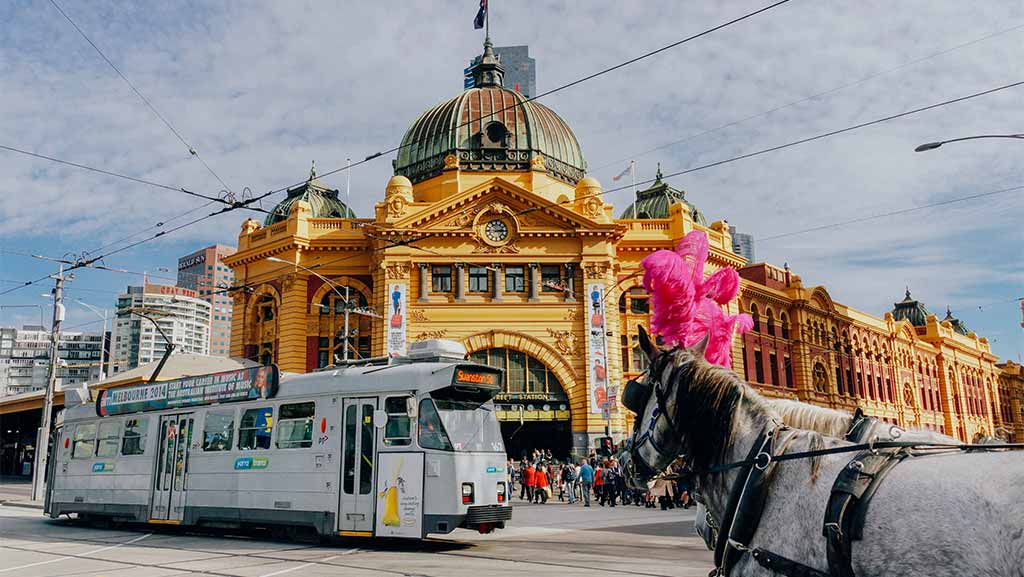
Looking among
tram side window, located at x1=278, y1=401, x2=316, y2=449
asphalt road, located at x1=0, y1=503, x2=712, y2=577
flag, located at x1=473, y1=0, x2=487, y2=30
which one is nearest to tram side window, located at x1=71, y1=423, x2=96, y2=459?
asphalt road, located at x1=0, y1=503, x2=712, y2=577

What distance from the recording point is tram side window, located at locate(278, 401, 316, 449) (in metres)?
15.2

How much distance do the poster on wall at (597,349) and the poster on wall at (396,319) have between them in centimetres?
943

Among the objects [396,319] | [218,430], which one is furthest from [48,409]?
[218,430]

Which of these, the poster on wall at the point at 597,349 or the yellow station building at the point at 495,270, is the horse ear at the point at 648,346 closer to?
the yellow station building at the point at 495,270

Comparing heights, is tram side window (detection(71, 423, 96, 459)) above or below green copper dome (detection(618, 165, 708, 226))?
below

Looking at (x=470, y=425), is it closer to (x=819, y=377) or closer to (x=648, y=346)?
(x=648, y=346)

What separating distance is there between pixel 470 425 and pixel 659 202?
36.6 meters

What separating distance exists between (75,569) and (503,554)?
6.67 meters

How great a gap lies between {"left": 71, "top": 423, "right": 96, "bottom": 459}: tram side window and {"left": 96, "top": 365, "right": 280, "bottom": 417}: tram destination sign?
2.39 ft

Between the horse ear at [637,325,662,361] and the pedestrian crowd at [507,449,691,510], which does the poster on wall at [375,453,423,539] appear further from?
the pedestrian crowd at [507,449,691,510]

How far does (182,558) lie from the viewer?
12766 millimetres

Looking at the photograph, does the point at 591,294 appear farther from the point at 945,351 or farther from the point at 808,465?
the point at 945,351

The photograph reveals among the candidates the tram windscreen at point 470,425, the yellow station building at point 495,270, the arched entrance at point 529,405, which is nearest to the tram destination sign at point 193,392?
the tram windscreen at point 470,425

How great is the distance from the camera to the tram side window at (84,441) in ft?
66.8
